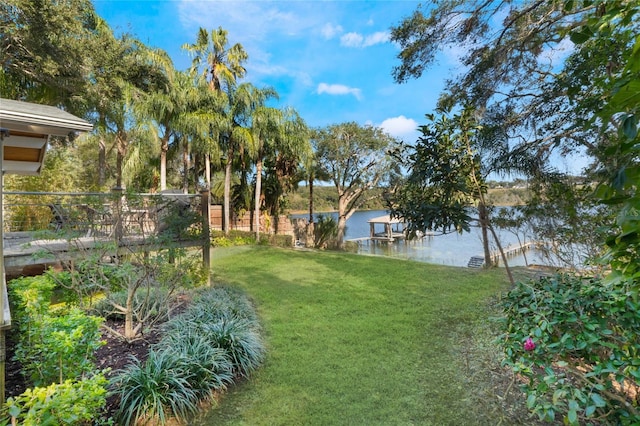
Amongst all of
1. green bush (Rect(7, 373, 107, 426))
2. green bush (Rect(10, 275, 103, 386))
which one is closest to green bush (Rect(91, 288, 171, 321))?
green bush (Rect(10, 275, 103, 386))

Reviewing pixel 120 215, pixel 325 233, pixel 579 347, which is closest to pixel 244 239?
pixel 325 233

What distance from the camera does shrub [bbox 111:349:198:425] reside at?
2.58 meters

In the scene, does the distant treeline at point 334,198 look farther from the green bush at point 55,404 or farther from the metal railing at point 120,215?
the metal railing at point 120,215

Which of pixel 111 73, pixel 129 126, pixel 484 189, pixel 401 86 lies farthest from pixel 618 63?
pixel 129 126

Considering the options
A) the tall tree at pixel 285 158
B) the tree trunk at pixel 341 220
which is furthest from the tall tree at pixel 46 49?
the tree trunk at pixel 341 220

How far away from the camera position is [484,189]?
13.2ft

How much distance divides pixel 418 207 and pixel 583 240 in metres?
2.47

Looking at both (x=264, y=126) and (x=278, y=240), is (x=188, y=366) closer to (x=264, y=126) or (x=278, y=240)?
(x=278, y=240)

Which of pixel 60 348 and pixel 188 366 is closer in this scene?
pixel 60 348

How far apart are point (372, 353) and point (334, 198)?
1526cm

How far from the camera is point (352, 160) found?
1644 cm

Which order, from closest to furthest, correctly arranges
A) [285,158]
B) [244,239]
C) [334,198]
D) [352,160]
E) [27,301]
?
[27,301]
[244,239]
[285,158]
[352,160]
[334,198]

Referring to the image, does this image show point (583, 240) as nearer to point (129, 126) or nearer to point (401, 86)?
point (401, 86)

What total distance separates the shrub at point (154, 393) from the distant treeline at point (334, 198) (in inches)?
121
